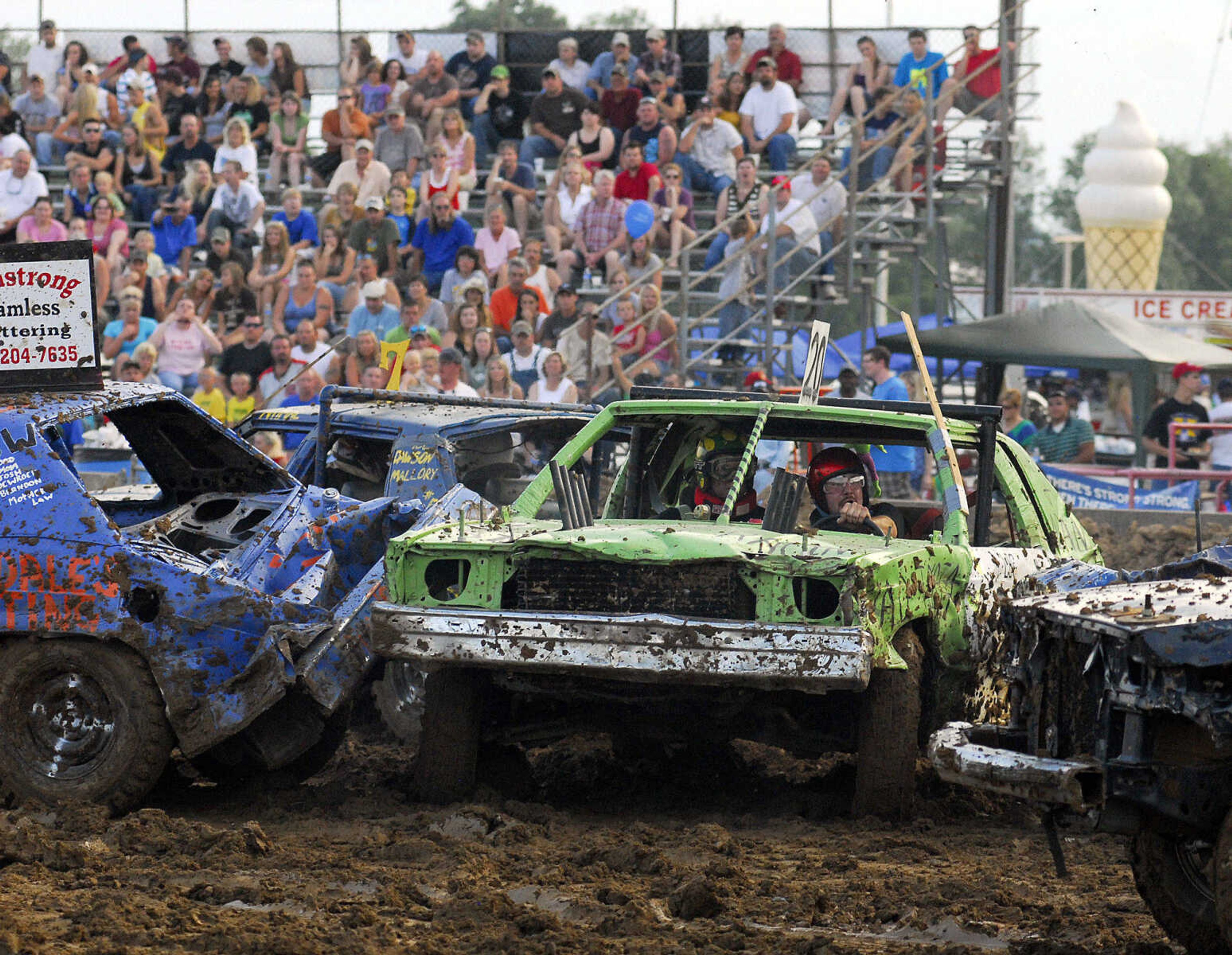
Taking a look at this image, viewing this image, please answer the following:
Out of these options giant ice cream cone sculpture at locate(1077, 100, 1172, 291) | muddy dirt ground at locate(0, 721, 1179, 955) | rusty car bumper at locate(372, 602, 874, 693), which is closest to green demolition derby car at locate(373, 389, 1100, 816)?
rusty car bumper at locate(372, 602, 874, 693)

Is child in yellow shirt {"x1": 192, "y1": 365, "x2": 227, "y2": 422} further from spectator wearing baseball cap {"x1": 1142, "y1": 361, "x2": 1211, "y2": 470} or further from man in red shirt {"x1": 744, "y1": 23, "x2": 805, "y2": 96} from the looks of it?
spectator wearing baseball cap {"x1": 1142, "y1": 361, "x2": 1211, "y2": 470}

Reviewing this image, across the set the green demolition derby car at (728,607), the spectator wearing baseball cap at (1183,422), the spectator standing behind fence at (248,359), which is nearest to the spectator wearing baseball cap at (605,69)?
the spectator standing behind fence at (248,359)

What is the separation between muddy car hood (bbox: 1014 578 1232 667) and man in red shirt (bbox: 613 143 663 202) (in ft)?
43.3

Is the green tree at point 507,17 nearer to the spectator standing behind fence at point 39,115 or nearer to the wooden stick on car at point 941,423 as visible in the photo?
the spectator standing behind fence at point 39,115

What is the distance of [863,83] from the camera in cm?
→ 1997

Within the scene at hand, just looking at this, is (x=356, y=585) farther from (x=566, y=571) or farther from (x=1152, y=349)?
(x=1152, y=349)

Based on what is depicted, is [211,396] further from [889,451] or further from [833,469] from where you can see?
[833,469]

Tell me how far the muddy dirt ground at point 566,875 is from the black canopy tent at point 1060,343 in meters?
10.5

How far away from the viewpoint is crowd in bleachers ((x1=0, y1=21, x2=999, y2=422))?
1697 cm

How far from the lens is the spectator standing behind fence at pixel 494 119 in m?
20.8

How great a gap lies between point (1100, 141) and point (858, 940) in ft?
112

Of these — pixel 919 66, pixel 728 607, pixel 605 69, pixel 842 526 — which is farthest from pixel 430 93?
pixel 728 607

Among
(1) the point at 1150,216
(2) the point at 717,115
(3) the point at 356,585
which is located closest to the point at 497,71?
(2) the point at 717,115

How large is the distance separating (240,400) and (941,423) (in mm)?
9631
